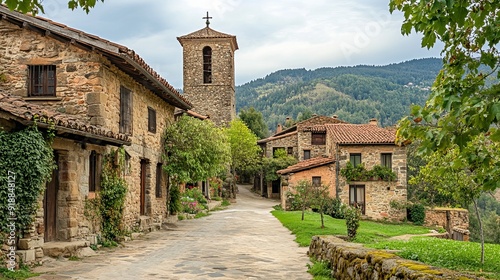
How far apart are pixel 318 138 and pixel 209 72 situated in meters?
11.5

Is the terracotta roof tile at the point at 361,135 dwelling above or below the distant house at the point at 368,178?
above

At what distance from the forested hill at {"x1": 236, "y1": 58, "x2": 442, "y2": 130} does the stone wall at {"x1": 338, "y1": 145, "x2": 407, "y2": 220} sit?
251 feet

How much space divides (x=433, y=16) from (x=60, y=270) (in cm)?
771

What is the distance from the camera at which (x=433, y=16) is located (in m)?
4.26

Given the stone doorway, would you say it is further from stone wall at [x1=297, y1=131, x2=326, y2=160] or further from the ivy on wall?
stone wall at [x1=297, y1=131, x2=326, y2=160]

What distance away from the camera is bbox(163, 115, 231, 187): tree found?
1977cm

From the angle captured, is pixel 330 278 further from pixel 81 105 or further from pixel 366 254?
pixel 81 105

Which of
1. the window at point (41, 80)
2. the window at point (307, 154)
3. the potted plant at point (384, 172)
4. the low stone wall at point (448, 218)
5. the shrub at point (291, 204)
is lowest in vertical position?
the low stone wall at point (448, 218)

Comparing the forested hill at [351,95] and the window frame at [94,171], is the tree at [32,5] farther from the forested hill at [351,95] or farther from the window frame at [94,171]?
the forested hill at [351,95]

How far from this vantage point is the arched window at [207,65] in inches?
1779

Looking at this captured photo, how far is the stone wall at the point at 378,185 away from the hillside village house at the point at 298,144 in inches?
378

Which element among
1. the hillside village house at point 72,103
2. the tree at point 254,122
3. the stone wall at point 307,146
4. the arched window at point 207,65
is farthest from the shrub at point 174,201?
the tree at point 254,122

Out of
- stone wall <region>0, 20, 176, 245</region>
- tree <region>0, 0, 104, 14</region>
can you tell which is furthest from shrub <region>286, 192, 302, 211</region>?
tree <region>0, 0, 104, 14</region>

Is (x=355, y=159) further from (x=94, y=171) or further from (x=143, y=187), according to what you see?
(x=94, y=171)
